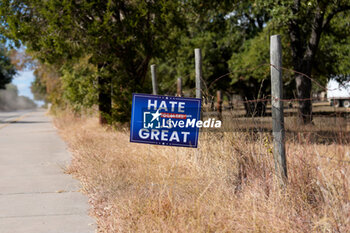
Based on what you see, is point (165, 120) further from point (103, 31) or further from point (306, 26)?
point (306, 26)

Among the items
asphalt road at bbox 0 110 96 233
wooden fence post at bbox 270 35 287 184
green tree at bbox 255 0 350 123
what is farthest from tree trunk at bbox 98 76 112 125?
wooden fence post at bbox 270 35 287 184

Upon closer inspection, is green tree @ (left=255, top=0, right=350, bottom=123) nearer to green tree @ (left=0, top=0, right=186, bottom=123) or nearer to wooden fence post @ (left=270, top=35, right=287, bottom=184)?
green tree @ (left=0, top=0, right=186, bottom=123)

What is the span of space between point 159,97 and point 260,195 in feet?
5.80

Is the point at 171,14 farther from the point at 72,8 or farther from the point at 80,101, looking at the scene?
the point at 80,101

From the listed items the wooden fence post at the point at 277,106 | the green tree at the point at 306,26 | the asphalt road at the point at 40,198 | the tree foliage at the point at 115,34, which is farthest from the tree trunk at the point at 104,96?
the wooden fence post at the point at 277,106

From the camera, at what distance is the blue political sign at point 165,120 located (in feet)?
18.9

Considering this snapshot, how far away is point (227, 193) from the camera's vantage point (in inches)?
212

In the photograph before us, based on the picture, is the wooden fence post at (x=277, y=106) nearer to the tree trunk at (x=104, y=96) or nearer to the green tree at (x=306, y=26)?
the green tree at (x=306, y=26)

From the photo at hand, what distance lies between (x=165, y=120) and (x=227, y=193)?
1208 mm

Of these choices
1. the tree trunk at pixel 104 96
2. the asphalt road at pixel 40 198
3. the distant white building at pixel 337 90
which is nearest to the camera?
the distant white building at pixel 337 90

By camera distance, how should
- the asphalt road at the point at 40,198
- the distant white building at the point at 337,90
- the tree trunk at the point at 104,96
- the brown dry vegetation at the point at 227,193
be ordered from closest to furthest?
1. the brown dry vegetation at the point at 227,193
2. the distant white building at the point at 337,90
3. the asphalt road at the point at 40,198
4. the tree trunk at the point at 104,96

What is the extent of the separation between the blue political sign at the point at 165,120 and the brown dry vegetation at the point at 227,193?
1.61 ft

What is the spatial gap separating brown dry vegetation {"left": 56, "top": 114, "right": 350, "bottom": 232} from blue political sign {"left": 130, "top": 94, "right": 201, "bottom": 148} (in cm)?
49

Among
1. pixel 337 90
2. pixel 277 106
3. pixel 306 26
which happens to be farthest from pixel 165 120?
pixel 337 90
